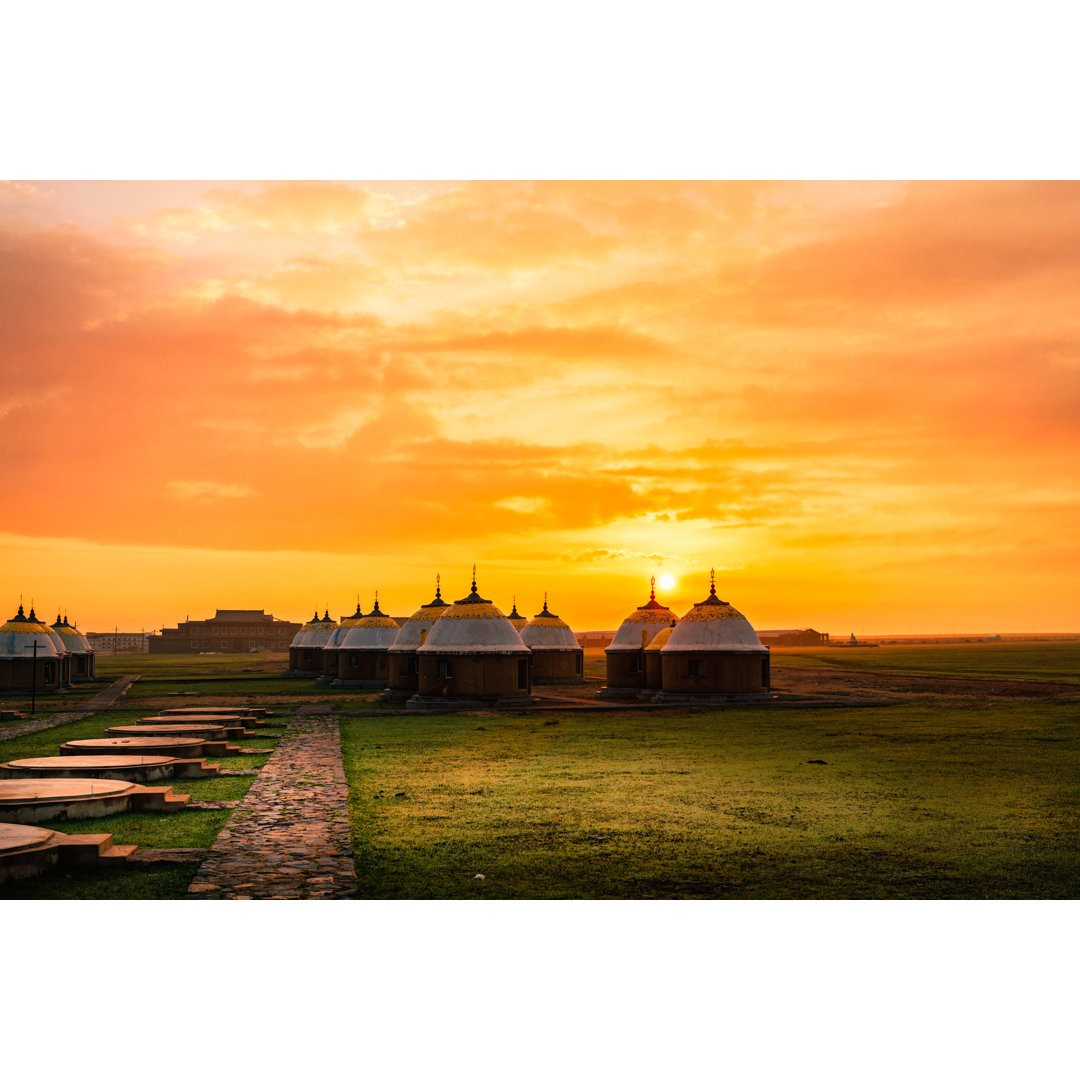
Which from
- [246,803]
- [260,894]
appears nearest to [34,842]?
[260,894]

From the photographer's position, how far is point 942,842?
10.6 metres

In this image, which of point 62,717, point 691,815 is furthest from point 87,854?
point 62,717

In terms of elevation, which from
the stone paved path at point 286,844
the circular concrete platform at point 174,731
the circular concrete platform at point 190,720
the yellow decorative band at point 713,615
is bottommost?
the stone paved path at point 286,844

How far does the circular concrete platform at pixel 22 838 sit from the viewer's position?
898 centimetres

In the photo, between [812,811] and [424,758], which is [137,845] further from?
[424,758]

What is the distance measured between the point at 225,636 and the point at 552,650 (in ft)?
257

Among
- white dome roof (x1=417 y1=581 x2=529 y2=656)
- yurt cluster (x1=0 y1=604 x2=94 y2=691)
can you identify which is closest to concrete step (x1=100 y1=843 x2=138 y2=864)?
white dome roof (x1=417 y1=581 x2=529 y2=656)

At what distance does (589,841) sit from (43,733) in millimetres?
17908

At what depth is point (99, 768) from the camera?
48.7 ft

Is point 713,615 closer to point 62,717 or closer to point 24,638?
point 62,717

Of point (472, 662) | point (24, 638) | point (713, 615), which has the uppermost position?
point (713, 615)

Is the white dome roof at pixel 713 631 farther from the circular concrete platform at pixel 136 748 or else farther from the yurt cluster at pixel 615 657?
the circular concrete platform at pixel 136 748

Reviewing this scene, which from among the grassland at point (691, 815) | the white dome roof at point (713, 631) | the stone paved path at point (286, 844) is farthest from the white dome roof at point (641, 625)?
the stone paved path at point (286, 844)

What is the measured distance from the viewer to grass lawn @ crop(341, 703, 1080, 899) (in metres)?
9.06
